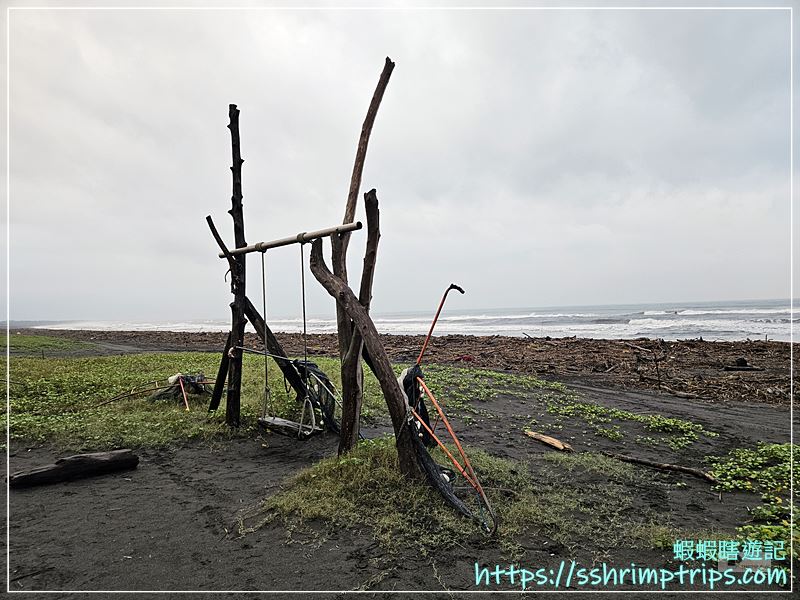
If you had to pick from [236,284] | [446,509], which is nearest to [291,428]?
[236,284]

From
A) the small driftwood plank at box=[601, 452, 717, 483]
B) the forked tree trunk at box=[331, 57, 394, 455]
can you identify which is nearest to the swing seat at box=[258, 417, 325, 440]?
the forked tree trunk at box=[331, 57, 394, 455]

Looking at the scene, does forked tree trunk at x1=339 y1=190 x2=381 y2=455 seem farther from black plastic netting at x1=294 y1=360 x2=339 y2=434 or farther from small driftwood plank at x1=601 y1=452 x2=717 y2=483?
small driftwood plank at x1=601 y1=452 x2=717 y2=483

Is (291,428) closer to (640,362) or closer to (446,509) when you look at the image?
(446,509)

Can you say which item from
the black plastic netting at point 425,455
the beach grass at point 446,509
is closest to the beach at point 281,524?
the beach grass at point 446,509

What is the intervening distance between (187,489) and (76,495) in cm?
102

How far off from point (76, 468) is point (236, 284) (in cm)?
279

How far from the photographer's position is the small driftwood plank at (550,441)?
6.01m

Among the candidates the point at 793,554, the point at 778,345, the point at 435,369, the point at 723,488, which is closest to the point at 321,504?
the point at 793,554

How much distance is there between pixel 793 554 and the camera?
127 inches

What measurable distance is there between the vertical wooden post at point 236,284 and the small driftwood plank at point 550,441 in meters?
4.26

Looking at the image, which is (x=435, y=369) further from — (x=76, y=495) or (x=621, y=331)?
(x=621, y=331)

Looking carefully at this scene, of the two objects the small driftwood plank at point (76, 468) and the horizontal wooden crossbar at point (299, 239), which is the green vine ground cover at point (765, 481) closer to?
the horizontal wooden crossbar at point (299, 239)

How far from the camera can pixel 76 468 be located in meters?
4.78

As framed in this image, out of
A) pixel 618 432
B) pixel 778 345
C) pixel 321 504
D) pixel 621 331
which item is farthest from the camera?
pixel 621 331
